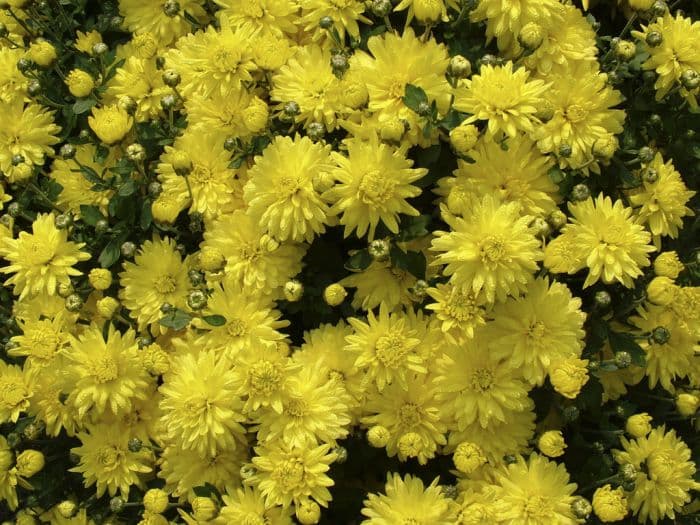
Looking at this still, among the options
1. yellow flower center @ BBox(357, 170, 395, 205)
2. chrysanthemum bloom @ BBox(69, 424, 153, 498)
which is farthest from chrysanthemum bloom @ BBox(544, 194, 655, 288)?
chrysanthemum bloom @ BBox(69, 424, 153, 498)

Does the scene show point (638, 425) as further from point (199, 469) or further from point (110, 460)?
point (110, 460)

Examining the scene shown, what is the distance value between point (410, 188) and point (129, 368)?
1.30 m

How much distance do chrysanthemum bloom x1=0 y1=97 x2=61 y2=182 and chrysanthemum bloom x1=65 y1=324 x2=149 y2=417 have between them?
991mm

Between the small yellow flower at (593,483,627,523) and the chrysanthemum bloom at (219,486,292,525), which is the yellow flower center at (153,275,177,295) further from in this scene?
the small yellow flower at (593,483,627,523)

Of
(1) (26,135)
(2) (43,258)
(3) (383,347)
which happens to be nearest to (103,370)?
(2) (43,258)

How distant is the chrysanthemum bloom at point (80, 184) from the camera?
123 inches

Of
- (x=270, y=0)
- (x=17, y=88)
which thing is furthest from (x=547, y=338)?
(x=17, y=88)

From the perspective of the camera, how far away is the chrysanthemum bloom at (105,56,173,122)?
10.1ft

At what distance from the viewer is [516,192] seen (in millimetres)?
2674

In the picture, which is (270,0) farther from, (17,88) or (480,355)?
(480,355)

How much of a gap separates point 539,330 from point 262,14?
176 cm

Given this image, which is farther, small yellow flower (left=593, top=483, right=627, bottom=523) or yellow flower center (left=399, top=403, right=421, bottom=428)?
yellow flower center (left=399, top=403, right=421, bottom=428)

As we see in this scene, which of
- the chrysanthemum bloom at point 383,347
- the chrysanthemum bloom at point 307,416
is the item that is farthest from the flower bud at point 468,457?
the chrysanthemum bloom at point 307,416

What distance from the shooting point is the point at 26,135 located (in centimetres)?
318
